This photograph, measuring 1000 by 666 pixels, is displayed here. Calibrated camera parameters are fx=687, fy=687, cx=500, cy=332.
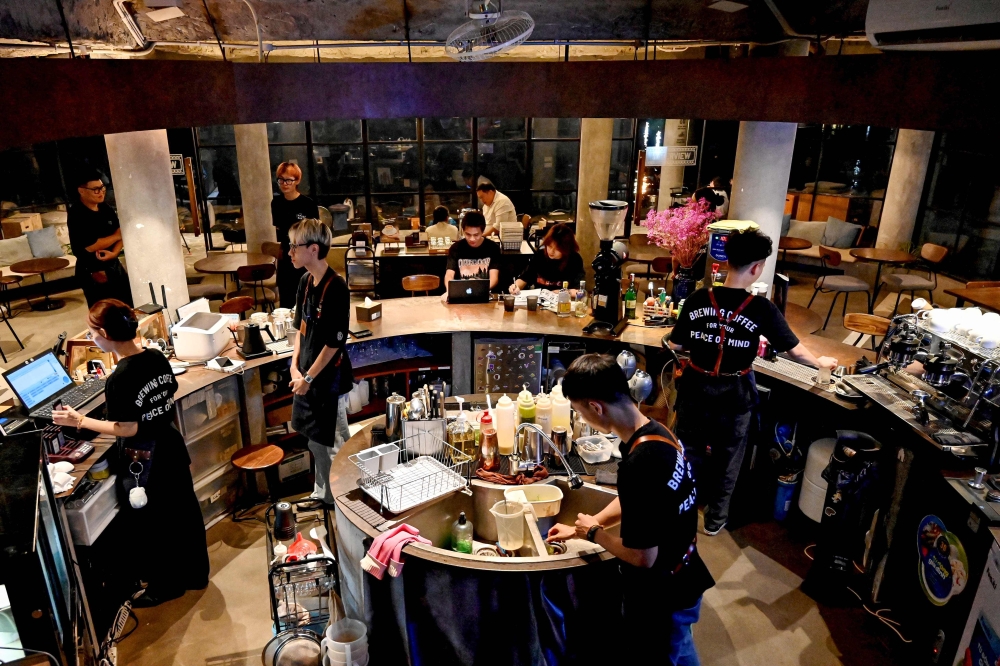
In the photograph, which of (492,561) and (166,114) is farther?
(166,114)

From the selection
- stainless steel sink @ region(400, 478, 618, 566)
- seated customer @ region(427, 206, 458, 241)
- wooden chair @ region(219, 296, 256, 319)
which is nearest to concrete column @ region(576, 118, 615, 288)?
seated customer @ region(427, 206, 458, 241)

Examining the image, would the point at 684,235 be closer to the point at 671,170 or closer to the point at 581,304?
the point at 581,304

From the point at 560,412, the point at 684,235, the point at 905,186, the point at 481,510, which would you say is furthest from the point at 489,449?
the point at 905,186

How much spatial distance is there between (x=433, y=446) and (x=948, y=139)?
31.6ft

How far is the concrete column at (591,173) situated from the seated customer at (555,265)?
3.60m

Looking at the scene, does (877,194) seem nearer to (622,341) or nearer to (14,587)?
(622,341)

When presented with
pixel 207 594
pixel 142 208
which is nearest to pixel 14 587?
pixel 207 594

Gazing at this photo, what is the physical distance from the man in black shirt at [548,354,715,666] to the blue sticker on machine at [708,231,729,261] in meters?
3.10

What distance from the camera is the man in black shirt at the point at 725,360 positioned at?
12.1 ft

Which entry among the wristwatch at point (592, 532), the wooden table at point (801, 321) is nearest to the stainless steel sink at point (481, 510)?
the wristwatch at point (592, 532)

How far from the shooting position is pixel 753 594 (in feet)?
12.8

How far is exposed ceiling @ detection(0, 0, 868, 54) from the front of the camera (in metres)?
5.29

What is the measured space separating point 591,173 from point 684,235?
4790 mm

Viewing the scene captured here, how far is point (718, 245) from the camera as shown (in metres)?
5.15
